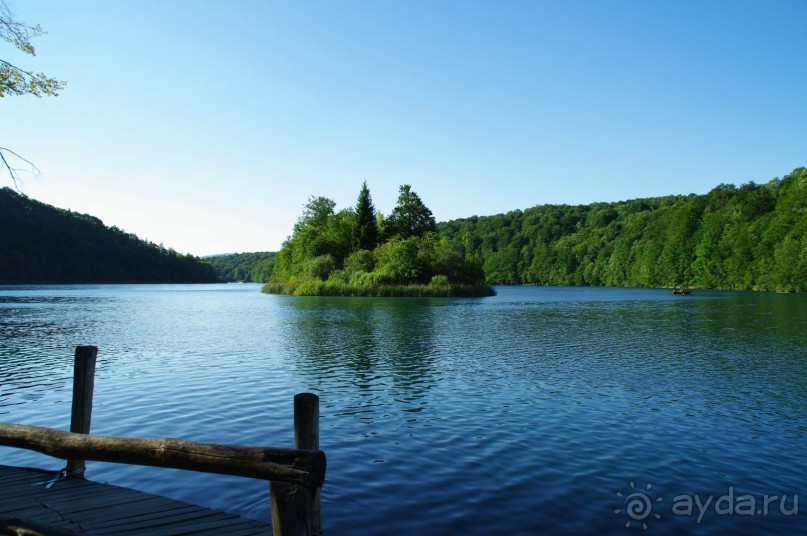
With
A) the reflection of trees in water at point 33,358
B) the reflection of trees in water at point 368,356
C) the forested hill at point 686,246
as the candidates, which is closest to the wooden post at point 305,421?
the reflection of trees in water at point 368,356

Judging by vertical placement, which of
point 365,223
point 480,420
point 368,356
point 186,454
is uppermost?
point 365,223

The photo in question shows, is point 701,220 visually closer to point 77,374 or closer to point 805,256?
point 805,256

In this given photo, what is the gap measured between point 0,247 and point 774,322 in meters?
165

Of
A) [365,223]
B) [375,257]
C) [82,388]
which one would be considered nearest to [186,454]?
[82,388]

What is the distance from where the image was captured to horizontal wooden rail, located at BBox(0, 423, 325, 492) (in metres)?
4.27

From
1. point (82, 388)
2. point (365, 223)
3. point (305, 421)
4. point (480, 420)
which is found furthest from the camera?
point (365, 223)

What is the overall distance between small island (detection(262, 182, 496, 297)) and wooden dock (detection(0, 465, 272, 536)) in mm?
70852

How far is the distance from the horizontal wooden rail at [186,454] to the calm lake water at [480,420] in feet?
10.1

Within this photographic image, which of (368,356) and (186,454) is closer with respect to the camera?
(186,454)

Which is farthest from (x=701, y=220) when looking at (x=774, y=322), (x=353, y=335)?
(x=353, y=335)

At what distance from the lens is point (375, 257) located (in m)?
86.4

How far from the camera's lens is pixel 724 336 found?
31828mm

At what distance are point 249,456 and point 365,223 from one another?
8998 cm

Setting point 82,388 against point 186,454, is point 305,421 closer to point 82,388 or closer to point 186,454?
point 186,454
